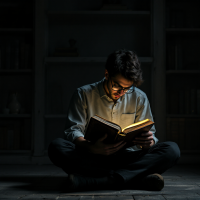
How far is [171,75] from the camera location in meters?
2.65

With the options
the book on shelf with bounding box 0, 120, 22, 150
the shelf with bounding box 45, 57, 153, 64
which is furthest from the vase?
the shelf with bounding box 45, 57, 153, 64

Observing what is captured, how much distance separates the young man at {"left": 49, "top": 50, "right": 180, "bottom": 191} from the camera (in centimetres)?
121

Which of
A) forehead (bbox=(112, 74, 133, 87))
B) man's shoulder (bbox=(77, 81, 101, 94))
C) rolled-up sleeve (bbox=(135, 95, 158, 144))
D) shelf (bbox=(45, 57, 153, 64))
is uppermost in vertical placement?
shelf (bbox=(45, 57, 153, 64))

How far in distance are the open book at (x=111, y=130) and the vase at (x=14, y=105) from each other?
148 cm

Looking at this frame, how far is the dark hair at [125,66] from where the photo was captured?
1.33 meters

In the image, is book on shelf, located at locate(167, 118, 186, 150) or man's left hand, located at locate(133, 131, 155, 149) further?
book on shelf, located at locate(167, 118, 186, 150)

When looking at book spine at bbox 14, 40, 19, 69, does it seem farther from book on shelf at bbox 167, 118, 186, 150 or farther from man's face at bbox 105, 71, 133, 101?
book on shelf at bbox 167, 118, 186, 150

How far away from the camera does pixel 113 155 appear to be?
137 centimetres

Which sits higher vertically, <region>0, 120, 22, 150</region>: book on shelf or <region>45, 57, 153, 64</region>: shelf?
<region>45, 57, 153, 64</region>: shelf

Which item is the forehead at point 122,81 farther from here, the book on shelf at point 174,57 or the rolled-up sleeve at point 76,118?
the book on shelf at point 174,57

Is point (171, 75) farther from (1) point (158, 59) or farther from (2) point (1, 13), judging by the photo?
(2) point (1, 13)

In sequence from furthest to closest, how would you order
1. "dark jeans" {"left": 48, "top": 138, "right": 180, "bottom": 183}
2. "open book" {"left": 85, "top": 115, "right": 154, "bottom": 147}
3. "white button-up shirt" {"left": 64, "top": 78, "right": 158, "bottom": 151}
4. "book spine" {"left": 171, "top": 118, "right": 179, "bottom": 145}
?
"book spine" {"left": 171, "top": 118, "right": 179, "bottom": 145} → "white button-up shirt" {"left": 64, "top": 78, "right": 158, "bottom": 151} → "dark jeans" {"left": 48, "top": 138, "right": 180, "bottom": 183} → "open book" {"left": 85, "top": 115, "right": 154, "bottom": 147}

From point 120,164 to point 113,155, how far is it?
0.06 metres

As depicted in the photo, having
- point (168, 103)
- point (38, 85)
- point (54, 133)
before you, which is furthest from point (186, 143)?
point (38, 85)
